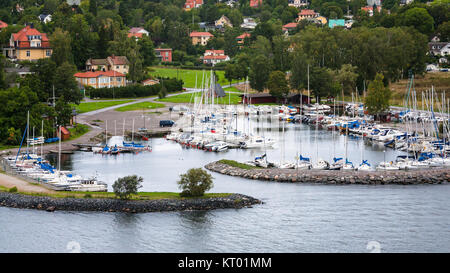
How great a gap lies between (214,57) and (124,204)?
85657 millimetres

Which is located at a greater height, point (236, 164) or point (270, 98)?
point (270, 98)

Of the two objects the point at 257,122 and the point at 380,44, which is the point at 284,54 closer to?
the point at 380,44

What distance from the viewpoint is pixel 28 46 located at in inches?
3907

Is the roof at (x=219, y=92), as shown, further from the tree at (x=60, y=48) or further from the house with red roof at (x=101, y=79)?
the tree at (x=60, y=48)

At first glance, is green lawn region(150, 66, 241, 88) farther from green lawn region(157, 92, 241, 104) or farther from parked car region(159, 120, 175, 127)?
parked car region(159, 120, 175, 127)

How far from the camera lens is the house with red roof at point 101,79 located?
92.7 meters

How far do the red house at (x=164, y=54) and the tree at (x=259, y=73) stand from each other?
3030cm

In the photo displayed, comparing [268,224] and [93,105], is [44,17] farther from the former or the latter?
[268,224]

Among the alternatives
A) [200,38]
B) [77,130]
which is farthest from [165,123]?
[200,38]

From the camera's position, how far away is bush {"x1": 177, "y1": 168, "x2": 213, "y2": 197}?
4369 cm
